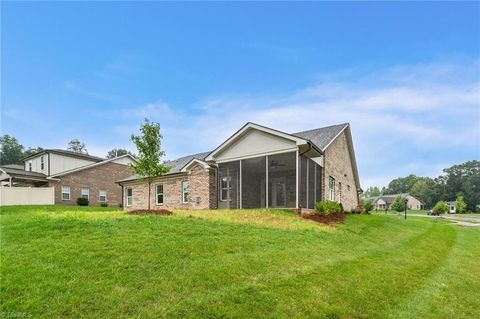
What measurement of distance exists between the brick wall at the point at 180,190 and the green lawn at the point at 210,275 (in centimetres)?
1029

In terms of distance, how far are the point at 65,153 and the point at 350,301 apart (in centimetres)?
3378

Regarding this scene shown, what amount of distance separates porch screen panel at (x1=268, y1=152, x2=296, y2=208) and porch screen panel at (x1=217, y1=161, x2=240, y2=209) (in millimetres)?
2391

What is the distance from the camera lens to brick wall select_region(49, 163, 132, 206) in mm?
30531

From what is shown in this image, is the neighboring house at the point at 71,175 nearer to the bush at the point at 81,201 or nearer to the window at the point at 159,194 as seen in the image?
the bush at the point at 81,201

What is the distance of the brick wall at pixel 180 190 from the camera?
67.0 feet

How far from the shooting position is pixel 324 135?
2139cm

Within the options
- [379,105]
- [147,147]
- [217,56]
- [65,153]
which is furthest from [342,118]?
[65,153]

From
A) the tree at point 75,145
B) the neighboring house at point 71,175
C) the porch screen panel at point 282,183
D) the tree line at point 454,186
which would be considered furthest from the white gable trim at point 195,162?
the tree line at point 454,186

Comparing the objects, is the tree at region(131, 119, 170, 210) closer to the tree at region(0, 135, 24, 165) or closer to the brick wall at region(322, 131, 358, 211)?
the brick wall at region(322, 131, 358, 211)

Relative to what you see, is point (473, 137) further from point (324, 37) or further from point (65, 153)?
point (65, 153)

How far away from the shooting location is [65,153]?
32.3 m

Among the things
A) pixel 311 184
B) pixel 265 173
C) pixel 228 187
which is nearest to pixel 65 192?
pixel 228 187

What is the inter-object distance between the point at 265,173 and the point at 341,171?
19.6 ft

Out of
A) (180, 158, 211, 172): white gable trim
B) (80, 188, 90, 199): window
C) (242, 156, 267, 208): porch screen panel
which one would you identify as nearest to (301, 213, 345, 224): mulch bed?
(242, 156, 267, 208): porch screen panel
